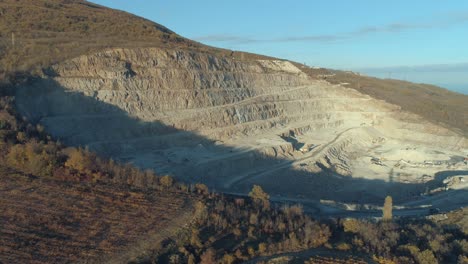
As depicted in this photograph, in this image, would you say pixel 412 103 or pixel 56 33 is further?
pixel 412 103

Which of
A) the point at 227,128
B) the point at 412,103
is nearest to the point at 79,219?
the point at 227,128

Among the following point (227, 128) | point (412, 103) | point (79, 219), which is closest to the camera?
point (79, 219)

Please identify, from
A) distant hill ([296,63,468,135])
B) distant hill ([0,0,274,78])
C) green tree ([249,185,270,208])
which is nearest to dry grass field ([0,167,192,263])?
green tree ([249,185,270,208])

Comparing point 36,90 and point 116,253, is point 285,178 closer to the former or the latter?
point 36,90

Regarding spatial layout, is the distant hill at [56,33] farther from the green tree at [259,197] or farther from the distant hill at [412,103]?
the distant hill at [412,103]

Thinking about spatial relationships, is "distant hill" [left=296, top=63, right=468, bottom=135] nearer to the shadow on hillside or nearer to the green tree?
the shadow on hillside

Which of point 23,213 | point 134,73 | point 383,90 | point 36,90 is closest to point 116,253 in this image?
point 23,213

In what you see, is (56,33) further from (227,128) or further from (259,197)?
(259,197)
